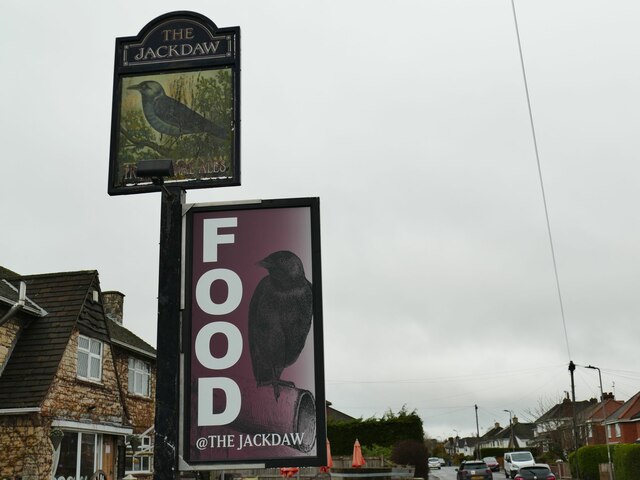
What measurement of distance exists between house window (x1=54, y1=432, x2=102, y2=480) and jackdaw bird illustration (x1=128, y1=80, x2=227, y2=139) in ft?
43.8

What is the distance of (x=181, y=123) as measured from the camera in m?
6.20

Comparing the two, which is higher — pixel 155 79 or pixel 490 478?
pixel 155 79

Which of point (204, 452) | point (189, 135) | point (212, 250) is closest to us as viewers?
point (204, 452)

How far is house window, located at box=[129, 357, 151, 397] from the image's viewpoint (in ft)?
84.0

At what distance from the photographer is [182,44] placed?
6.48 meters

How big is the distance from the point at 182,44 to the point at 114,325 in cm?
2302

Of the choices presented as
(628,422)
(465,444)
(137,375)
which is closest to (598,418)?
(628,422)

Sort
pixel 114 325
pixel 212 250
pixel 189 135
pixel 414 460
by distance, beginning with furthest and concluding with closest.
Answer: pixel 414 460, pixel 114 325, pixel 189 135, pixel 212 250

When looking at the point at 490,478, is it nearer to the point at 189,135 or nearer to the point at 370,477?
the point at 370,477

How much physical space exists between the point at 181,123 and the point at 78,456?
14575mm

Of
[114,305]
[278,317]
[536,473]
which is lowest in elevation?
[536,473]

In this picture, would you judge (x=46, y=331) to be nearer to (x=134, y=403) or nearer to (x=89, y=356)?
(x=89, y=356)

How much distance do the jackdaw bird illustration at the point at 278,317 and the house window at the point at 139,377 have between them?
2102 cm

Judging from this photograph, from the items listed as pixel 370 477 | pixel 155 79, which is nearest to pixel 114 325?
pixel 370 477
